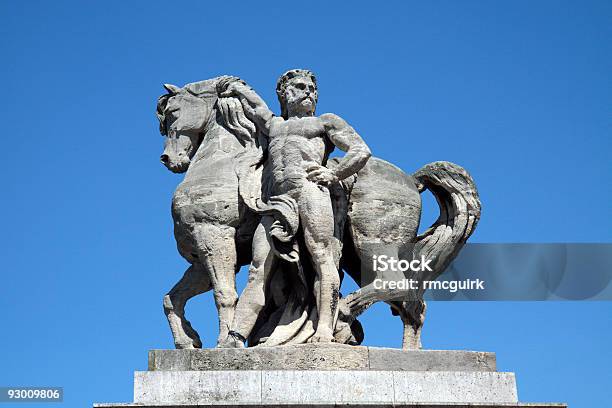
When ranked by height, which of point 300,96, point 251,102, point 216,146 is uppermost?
point 251,102

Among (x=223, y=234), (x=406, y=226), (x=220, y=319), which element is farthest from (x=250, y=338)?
(x=406, y=226)

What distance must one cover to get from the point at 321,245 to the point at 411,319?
72.2 inches

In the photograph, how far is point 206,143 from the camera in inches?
504

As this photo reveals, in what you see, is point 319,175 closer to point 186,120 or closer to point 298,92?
point 298,92

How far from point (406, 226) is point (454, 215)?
29.6 inches

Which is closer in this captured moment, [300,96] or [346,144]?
[346,144]

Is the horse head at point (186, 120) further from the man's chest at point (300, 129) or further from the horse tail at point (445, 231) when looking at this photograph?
the horse tail at point (445, 231)

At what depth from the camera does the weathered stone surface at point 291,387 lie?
10.5 meters

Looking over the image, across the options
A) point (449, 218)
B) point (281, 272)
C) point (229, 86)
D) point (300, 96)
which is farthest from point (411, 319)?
point (229, 86)

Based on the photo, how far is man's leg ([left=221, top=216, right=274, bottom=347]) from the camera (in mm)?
11516

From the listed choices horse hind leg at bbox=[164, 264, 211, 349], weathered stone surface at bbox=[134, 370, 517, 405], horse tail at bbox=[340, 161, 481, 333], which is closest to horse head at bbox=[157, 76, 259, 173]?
horse hind leg at bbox=[164, 264, 211, 349]

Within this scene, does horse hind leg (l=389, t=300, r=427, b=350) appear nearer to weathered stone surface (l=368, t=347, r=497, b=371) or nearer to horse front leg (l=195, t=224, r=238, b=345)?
weathered stone surface (l=368, t=347, r=497, b=371)

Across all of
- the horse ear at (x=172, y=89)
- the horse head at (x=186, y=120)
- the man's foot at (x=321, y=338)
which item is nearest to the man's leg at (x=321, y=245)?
the man's foot at (x=321, y=338)

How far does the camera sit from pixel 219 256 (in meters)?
11.9
